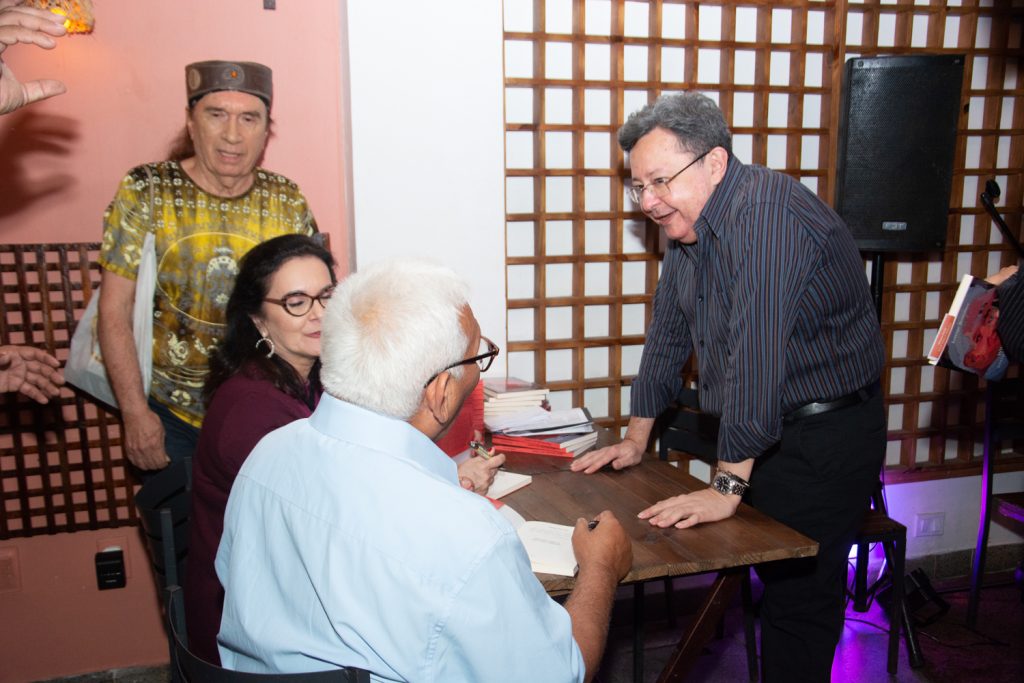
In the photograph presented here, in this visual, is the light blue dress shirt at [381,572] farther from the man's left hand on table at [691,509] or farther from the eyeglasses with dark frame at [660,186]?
the eyeglasses with dark frame at [660,186]

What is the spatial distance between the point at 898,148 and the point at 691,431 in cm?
136

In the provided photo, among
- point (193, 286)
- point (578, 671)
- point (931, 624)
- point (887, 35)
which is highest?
point (887, 35)

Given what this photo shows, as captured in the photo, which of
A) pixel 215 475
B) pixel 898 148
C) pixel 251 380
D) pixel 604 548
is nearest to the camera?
pixel 604 548

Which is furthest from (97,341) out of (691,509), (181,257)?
(691,509)

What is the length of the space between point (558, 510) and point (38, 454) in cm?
191

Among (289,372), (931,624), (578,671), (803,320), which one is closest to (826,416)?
(803,320)

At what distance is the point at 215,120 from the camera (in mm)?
2406

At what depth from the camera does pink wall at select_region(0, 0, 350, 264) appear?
2.57m

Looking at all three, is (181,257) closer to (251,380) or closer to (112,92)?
(112,92)

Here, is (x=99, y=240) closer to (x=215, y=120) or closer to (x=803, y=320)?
(x=215, y=120)

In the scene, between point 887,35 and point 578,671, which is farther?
point 887,35

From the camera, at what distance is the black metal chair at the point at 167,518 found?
5.54 ft

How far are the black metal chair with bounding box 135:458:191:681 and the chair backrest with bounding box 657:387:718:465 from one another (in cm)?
153

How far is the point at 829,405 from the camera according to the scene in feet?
6.63
